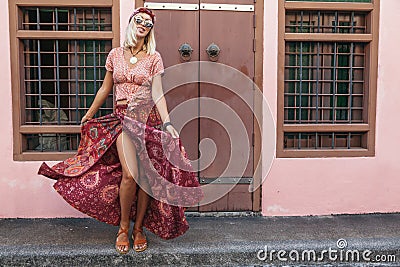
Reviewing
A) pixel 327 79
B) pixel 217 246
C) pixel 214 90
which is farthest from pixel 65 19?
pixel 327 79

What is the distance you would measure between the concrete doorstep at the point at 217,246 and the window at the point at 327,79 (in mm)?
842

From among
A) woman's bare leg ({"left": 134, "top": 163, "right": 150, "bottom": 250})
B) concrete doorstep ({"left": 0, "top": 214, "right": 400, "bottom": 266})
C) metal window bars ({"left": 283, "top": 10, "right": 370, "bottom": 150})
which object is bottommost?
concrete doorstep ({"left": 0, "top": 214, "right": 400, "bottom": 266})

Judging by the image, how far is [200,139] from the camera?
4.02 meters

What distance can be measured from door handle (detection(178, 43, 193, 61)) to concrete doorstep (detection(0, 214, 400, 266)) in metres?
1.59

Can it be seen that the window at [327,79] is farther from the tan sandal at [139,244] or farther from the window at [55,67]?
the window at [55,67]

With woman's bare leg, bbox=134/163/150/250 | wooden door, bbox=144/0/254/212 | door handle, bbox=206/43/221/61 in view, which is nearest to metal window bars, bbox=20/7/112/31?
wooden door, bbox=144/0/254/212

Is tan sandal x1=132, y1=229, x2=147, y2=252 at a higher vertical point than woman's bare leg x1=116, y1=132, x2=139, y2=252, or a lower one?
lower

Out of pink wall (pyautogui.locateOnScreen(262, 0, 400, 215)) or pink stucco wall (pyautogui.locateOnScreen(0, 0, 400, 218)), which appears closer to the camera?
pink stucco wall (pyautogui.locateOnScreen(0, 0, 400, 218))

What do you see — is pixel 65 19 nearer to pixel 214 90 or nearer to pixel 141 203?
pixel 214 90

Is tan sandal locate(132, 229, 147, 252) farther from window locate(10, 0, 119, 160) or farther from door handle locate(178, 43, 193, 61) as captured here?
door handle locate(178, 43, 193, 61)

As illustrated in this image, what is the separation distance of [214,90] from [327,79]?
1.19m

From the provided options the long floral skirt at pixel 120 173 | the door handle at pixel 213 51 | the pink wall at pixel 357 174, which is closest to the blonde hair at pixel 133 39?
the long floral skirt at pixel 120 173

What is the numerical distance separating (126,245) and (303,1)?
2827 millimetres

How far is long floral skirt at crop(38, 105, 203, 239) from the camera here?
3.14 m
